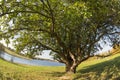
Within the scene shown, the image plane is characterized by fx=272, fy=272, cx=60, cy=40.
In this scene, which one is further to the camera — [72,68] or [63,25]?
[72,68]

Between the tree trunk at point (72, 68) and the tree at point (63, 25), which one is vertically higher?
the tree at point (63, 25)

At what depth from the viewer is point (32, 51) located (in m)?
28.1

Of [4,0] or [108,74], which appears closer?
[4,0]

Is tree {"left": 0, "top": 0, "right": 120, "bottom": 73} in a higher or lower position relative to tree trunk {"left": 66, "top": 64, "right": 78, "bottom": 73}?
higher

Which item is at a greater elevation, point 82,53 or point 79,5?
point 79,5

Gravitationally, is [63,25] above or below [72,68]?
above

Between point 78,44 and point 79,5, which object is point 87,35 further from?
point 79,5

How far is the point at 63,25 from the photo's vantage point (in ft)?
74.2

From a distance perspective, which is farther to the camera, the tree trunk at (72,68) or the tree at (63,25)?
the tree trunk at (72,68)

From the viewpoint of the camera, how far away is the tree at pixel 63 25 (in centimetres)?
1762

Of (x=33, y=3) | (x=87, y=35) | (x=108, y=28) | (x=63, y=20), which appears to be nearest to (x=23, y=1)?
(x=33, y=3)

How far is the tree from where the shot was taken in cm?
1762

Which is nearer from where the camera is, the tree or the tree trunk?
the tree

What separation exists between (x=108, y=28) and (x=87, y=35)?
2.25 m
